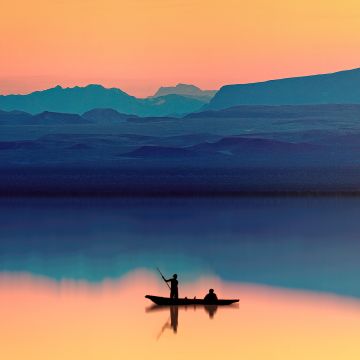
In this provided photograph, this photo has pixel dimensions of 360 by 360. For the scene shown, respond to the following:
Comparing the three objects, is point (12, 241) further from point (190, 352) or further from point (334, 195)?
point (334, 195)

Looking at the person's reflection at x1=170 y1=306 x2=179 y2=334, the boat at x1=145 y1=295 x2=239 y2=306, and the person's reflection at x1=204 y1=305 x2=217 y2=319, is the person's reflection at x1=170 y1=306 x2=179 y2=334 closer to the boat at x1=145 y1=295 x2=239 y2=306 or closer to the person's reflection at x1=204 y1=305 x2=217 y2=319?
the boat at x1=145 y1=295 x2=239 y2=306

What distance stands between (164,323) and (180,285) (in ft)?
23.0

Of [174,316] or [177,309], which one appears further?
[177,309]

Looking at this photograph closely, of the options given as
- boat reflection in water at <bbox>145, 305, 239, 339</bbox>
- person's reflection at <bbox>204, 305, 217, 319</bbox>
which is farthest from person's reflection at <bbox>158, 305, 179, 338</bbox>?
person's reflection at <bbox>204, 305, 217, 319</bbox>

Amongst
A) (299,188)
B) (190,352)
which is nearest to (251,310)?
(190,352)

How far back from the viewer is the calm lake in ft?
75.7

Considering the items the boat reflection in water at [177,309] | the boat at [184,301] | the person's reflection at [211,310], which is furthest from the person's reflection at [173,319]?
the person's reflection at [211,310]

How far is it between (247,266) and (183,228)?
17.5 m

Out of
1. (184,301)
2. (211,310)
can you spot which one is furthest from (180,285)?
(211,310)

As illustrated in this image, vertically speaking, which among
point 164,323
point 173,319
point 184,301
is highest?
point 184,301

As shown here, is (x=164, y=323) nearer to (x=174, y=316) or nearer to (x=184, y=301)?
(x=174, y=316)

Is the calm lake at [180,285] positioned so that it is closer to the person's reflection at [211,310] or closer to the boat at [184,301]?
the person's reflection at [211,310]

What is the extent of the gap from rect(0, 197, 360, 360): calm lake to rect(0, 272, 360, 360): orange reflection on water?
0.10 ft

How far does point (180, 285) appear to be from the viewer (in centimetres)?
3284
